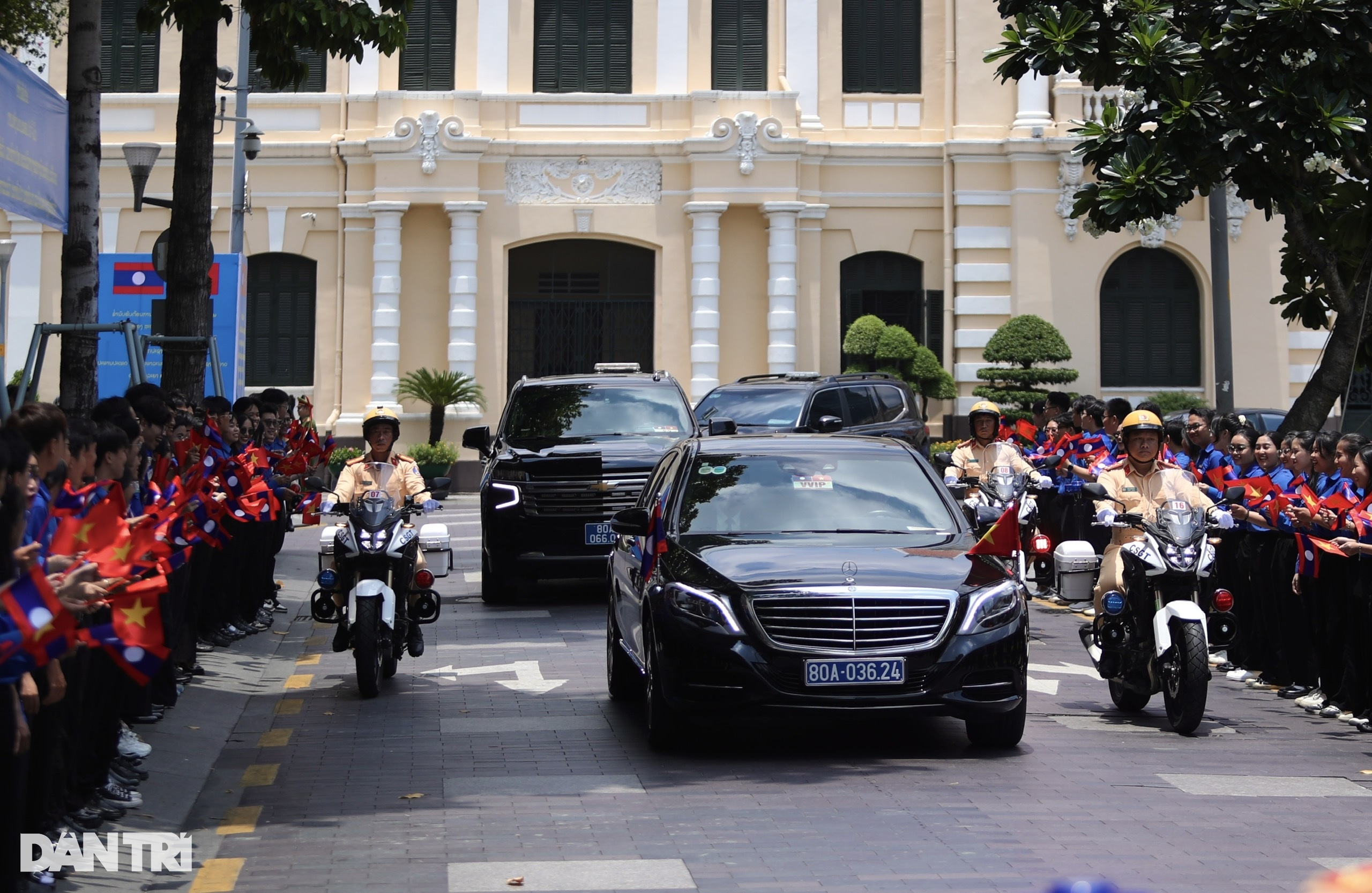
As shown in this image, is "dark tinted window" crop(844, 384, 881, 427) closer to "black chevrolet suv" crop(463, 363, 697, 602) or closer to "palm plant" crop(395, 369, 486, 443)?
"black chevrolet suv" crop(463, 363, 697, 602)

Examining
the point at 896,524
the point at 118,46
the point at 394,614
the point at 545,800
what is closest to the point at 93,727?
the point at 545,800

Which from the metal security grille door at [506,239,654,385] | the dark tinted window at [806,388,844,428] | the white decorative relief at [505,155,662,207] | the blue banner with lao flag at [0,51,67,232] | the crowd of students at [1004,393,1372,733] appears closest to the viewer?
the blue banner with lao flag at [0,51,67,232]

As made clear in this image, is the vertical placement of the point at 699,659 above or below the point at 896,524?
below

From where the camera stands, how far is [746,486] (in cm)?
1016

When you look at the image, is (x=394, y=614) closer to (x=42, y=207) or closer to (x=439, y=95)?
(x=42, y=207)

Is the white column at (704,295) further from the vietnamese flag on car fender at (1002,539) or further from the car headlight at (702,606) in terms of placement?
the car headlight at (702,606)

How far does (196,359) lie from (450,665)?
4.67 m

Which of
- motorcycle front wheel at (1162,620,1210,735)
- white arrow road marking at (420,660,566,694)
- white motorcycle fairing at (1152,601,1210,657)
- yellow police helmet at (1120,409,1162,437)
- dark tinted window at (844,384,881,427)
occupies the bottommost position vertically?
white arrow road marking at (420,660,566,694)

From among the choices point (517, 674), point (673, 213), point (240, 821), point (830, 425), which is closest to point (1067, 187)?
point (673, 213)

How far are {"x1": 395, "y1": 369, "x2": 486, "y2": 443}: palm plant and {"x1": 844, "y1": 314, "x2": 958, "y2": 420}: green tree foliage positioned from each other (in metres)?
6.82

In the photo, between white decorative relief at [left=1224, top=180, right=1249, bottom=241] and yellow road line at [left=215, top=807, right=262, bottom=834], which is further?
white decorative relief at [left=1224, top=180, right=1249, bottom=241]

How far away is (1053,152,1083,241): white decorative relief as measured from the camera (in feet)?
105

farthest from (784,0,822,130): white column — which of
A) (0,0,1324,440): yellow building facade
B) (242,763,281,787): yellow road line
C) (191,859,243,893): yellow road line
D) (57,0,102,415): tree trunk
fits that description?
(191,859,243,893): yellow road line

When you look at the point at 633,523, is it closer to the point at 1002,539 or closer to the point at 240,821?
the point at 1002,539
